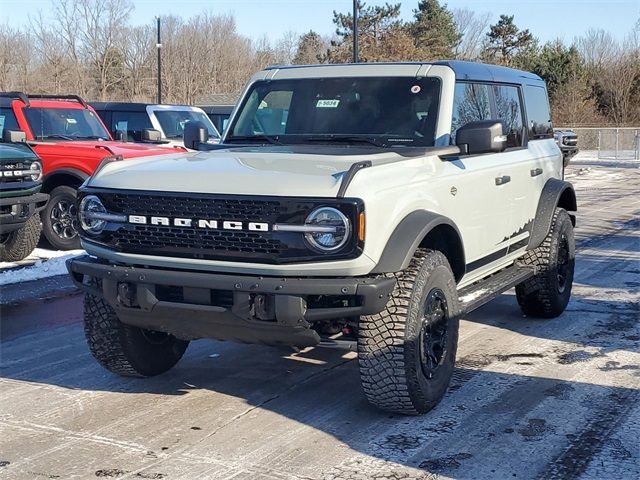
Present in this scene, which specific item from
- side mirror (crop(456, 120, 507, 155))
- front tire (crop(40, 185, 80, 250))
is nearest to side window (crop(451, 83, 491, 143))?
side mirror (crop(456, 120, 507, 155))

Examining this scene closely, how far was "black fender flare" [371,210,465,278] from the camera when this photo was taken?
436 centimetres

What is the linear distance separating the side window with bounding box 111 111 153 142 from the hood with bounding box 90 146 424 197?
398 inches

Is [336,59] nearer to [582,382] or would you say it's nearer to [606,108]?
[606,108]

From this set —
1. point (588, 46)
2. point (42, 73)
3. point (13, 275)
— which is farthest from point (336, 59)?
point (13, 275)

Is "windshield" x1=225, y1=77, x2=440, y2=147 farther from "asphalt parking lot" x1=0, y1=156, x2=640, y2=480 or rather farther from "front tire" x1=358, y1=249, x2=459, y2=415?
"asphalt parking lot" x1=0, y1=156, x2=640, y2=480

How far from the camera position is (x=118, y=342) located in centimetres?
520

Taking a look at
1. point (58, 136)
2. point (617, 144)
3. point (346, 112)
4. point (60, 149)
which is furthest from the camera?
point (617, 144)

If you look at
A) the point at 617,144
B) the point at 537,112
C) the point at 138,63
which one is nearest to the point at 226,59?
the point at 138,63

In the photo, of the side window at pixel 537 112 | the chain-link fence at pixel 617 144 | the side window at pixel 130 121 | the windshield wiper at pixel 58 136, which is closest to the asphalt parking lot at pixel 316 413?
the side window at pixel 537 112

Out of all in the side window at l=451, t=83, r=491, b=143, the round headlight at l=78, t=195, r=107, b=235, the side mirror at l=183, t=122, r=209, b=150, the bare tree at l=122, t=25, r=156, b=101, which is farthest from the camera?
the bare tree at l=122, t=25, r=156, b=101

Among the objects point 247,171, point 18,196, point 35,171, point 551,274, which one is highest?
point 247,171

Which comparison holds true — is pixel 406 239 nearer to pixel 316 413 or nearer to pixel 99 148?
pixel 316 413

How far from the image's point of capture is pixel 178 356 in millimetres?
5758

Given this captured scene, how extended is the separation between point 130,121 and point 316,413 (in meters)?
11.5
